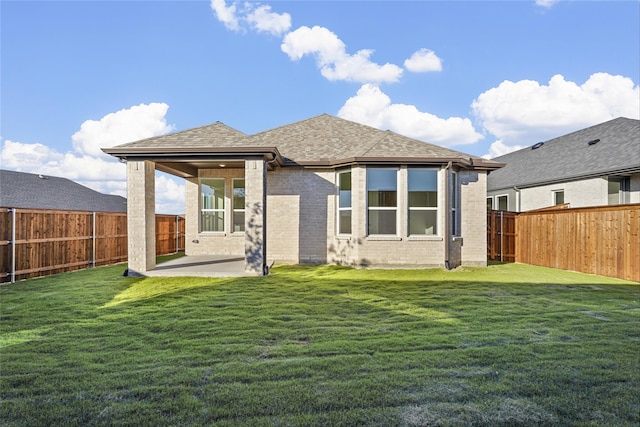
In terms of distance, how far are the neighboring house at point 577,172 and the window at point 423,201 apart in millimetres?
8298

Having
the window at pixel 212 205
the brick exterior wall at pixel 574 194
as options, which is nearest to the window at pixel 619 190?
the brick exterior wall at pixel 574 194

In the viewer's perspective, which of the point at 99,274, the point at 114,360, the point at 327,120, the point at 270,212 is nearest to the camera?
the point at 114,360

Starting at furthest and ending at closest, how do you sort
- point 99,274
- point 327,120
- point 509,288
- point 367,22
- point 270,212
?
point 327,120, point 367,22, point 270,212, point 99,274, point 509,288

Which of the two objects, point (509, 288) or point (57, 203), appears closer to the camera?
point (509, 288)

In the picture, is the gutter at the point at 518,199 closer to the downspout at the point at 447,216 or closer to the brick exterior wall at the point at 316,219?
the brick exterior wall at the point at 316,219

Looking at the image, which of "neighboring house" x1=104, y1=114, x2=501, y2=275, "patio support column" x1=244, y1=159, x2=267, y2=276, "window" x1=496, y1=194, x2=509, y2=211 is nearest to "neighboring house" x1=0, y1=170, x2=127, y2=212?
"neighboring house" x1=104, y1=114, x2=501, y2=275

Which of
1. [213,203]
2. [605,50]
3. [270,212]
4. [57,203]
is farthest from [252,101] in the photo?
[57,203]

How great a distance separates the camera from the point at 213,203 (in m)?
13.7

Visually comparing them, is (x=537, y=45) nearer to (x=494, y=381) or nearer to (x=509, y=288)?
(x=509, y=288)

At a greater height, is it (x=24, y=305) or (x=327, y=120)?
(x=327, y=120)

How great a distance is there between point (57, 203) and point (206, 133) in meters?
23.0

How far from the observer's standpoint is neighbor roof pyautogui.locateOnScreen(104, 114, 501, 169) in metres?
9.43

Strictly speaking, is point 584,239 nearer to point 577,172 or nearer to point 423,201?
point 423,201

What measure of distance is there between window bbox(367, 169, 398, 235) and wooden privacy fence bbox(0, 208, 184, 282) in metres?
9.63
